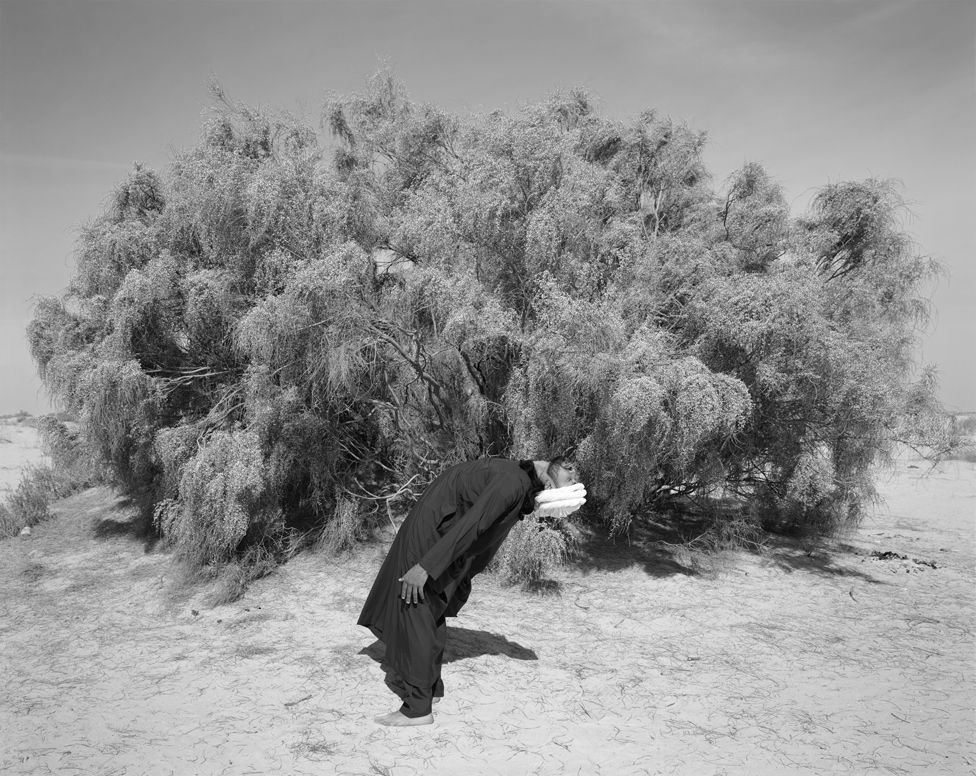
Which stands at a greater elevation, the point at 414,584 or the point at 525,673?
the point at 414,584

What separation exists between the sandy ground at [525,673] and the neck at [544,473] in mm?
1313

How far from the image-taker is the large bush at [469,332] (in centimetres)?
646

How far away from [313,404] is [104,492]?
18.8 ft

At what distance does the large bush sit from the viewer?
21.2 feet

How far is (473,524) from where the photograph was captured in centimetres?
365

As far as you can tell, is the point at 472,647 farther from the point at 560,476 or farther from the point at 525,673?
the point at 560,476

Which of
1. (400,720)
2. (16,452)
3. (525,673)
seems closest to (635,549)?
(525,673)

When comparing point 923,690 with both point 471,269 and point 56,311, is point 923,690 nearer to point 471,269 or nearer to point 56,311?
point 471,269

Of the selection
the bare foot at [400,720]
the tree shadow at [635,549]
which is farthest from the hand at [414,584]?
the tree shadow at [635,549]

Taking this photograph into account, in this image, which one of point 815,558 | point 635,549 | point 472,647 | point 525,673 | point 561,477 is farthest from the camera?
point 635,549

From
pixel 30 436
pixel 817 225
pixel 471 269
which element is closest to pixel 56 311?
pixel 471 269

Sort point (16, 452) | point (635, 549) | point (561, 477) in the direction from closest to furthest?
point (561, 477) → point (635, 549) → point (16, 452)

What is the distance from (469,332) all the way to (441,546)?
313 centimetres

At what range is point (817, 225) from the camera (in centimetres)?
841
